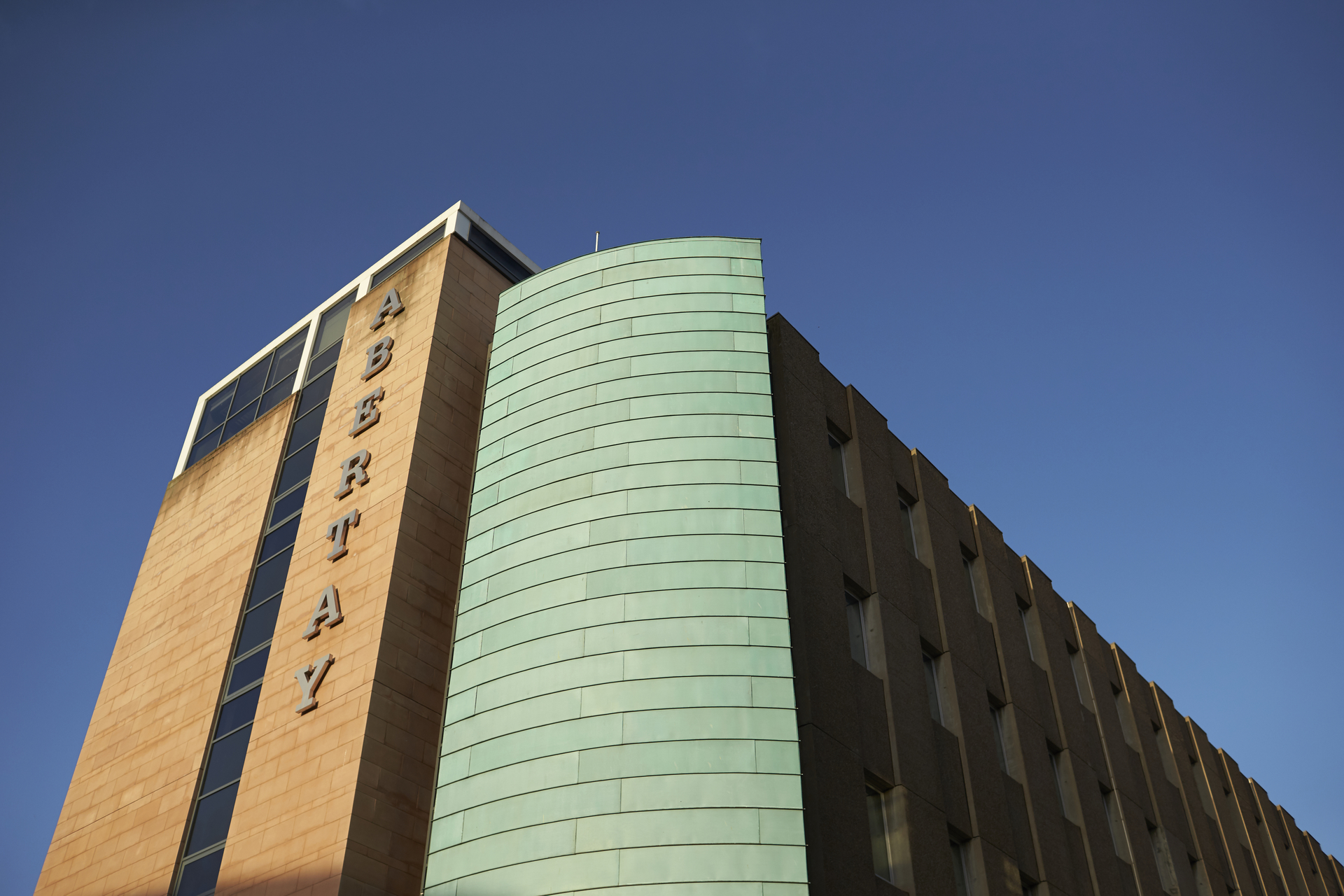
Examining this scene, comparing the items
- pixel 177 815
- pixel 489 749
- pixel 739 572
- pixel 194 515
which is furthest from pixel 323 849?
pixel 194 515

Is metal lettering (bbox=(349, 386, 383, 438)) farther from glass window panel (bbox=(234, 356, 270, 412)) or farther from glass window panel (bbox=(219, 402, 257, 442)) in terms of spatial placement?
glass window panel (bbox=(234, 356, 270, 412))

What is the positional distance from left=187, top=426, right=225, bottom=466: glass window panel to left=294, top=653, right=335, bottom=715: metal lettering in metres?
15.3

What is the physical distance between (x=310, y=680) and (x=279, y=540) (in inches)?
270

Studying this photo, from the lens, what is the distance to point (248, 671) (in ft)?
99.0

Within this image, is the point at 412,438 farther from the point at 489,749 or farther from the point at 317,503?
the point at 489,749

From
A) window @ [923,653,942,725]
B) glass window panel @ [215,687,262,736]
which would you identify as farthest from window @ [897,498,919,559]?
glass window panel @ [215,687,262,736]

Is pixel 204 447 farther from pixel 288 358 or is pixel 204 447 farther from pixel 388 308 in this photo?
pixel 388 308

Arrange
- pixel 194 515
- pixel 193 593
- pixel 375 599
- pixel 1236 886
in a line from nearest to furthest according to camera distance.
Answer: pixel 375 599 < pixel 193 593 < pixel 194 515 < pixel 1236 886

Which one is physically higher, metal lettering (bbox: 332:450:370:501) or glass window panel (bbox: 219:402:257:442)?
glass window panel (bbox: 219:402:257:442)

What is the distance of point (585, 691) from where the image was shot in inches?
886

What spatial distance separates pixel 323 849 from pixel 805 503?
12440 mm

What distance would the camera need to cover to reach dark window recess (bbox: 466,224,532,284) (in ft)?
114

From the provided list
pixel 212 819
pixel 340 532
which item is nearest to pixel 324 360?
pixel 340 532

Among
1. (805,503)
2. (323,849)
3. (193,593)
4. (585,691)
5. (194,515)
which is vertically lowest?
(323,849)
